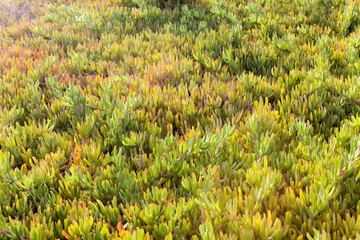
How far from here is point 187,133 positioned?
3.18 m

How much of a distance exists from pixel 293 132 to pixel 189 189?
1368 mm

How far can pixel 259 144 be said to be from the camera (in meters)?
2.91

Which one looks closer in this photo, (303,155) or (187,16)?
(303,155)

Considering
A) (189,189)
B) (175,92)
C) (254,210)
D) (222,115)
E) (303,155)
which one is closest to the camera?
(254,210)

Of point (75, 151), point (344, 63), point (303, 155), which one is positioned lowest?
point (75, 151)

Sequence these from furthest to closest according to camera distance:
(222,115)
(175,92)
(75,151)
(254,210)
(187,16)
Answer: (187,16)
(175,92)
(222,115)
(75,151)
(254,210)

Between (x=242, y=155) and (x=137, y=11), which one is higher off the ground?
(x=137, y=11)

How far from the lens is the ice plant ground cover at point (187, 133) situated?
88.4 inches

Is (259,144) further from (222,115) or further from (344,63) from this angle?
(344,63)

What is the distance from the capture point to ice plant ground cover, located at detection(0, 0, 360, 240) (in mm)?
2244

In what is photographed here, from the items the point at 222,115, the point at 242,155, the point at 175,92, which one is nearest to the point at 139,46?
the point at 175,92

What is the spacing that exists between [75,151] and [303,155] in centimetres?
Answer: 214

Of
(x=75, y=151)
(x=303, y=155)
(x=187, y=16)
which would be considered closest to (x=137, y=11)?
(x=187, y=16)

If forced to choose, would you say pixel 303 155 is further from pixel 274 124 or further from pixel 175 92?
pixel 175 92
